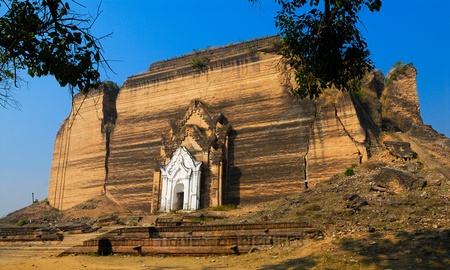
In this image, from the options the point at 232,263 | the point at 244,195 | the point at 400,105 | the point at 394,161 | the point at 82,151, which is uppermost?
the point at 400,105

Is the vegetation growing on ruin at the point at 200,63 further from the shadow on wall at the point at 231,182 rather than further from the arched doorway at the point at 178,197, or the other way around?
the arched doorway at the point at 178,197

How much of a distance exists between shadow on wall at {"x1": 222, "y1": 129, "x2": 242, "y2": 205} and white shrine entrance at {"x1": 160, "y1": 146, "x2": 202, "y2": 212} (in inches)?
62.8

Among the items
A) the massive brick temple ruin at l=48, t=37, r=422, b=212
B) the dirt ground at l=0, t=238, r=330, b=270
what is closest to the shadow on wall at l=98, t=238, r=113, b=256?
the dirt ground at l=0, t=238, r=330, b=270

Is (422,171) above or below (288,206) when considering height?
above

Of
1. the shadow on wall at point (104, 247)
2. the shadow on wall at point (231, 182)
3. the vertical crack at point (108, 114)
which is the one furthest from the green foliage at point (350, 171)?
the vertical crack at point (108, 114)

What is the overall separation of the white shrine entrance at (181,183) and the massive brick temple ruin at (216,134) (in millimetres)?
61

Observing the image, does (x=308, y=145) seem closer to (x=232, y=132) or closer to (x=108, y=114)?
(x=232, y=132)

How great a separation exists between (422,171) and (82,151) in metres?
23.3

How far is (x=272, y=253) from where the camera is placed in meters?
8.77

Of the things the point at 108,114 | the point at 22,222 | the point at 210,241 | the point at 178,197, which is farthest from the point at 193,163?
the point at 210,241

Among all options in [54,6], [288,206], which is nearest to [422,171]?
[288,206]

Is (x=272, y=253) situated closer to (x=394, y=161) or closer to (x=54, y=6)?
(x=54, y=6)

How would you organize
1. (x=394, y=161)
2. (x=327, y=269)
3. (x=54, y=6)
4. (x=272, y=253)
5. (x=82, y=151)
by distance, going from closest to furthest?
(x=54, y=6), (x=327, y=269), (x=272, y=253), (x=394, y=161), (x=82, y=151)

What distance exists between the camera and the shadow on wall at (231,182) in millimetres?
23172
